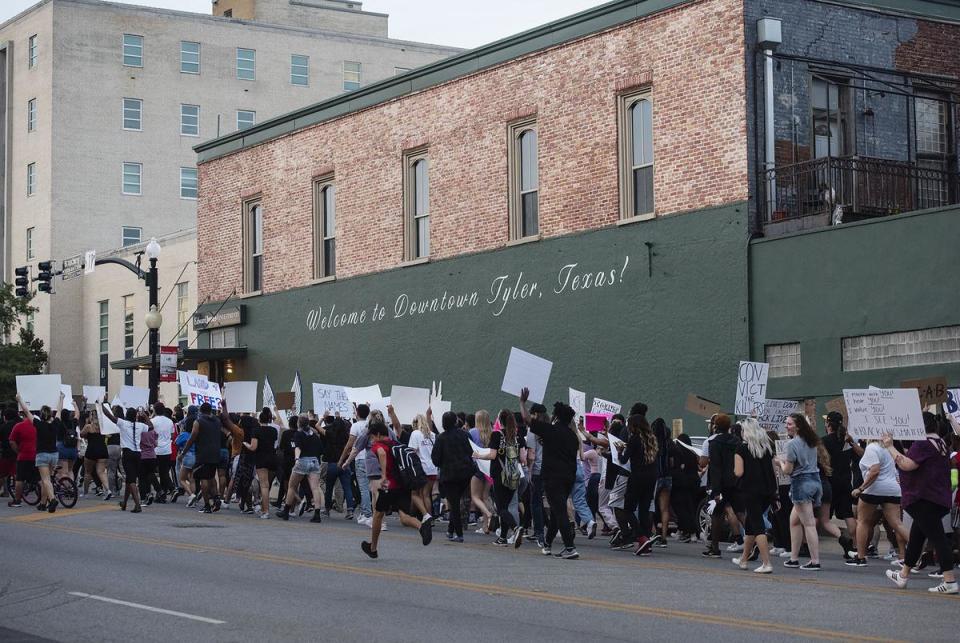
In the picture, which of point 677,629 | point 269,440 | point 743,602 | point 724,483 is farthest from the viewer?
point 269,440

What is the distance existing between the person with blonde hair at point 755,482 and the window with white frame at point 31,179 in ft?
180

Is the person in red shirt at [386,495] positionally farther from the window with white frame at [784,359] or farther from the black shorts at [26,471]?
the black shorts at [26,471]

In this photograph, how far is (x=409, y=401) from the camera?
920 inches

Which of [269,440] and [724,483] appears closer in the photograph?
[724,483]

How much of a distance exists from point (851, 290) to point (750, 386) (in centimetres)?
365

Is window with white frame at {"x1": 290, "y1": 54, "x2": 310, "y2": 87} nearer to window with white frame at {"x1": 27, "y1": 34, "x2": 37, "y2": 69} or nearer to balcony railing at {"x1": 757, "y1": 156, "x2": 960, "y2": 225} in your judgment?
window with white frame at {"x1": 27, "y1": 34, "x2": 37, "y2": 69}

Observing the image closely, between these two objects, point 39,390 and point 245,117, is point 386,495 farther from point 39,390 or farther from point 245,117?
point 245,117

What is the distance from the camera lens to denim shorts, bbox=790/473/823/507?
15.7m

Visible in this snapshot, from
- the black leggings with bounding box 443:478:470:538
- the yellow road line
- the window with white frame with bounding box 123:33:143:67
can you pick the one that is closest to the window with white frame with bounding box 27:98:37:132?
the window with white frame with bounding box 123:33:143:67

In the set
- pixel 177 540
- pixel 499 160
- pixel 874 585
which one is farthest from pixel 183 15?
pixel 874 585

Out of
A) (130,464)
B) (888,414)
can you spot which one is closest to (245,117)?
(130,464)

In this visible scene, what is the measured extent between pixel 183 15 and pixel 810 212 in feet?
161

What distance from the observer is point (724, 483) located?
1677 cm

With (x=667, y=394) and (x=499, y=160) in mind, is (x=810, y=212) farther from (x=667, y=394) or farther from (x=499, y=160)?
(x=499, y=160)
